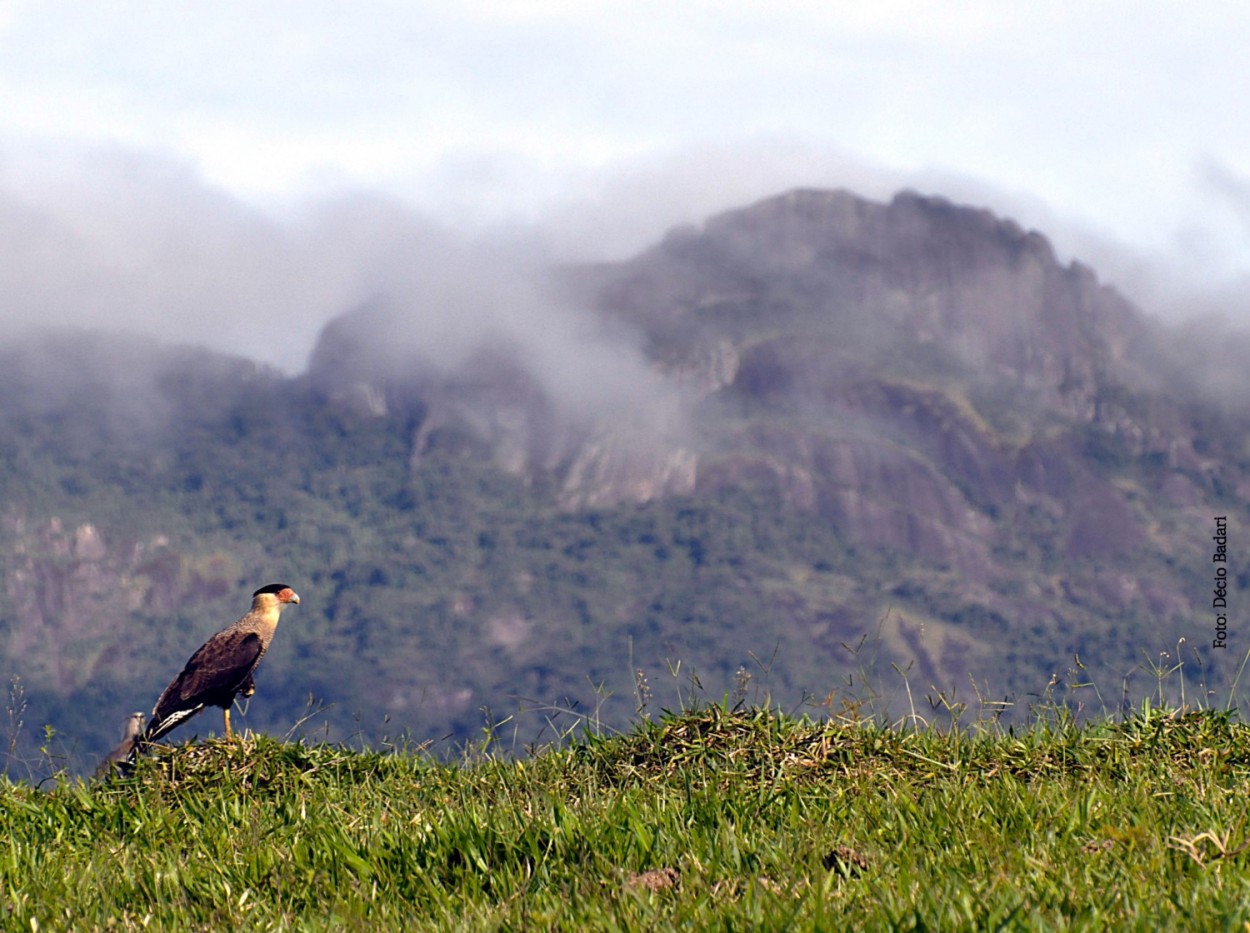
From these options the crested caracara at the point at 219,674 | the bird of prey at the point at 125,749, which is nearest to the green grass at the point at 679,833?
the bird of prey at the point at 125,749

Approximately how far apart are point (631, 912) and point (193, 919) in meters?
1.94

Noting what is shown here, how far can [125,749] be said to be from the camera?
875 cm

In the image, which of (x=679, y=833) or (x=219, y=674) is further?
(x=219, y=674)

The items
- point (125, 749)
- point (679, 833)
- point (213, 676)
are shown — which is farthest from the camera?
point (213, 676)

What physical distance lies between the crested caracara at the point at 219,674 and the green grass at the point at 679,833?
4.23ft

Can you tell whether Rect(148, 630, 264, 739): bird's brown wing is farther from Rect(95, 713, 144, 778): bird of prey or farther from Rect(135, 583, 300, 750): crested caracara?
Rect(95, 713, 144, 778): bird of prey

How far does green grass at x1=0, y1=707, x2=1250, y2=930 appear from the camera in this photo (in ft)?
16.2

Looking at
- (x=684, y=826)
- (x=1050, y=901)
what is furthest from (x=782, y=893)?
(x=684, y=826)

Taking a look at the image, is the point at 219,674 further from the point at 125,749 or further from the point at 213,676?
the point at 125,749

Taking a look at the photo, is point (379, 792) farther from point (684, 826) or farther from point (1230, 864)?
point (1230, 864)

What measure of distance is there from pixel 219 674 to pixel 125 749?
4.90 feet

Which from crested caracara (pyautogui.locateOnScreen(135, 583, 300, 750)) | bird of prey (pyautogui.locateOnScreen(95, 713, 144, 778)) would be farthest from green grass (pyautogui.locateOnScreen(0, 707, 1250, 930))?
crested caracara (pyautogui.locateOnScreen(135, 583, 300, 750))

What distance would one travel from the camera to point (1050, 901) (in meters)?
4.76

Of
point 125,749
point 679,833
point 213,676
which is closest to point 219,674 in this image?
point 213,676
